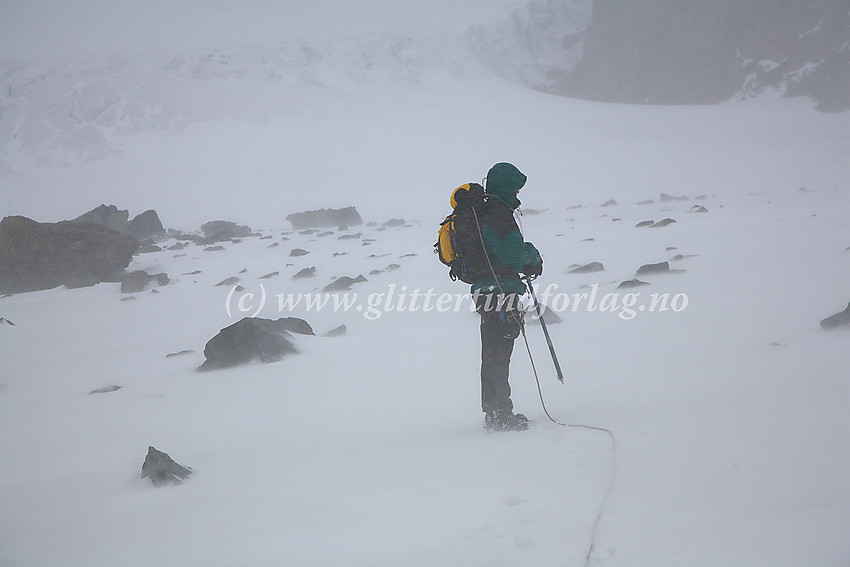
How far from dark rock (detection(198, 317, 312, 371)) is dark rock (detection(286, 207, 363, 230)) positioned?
65.4ft

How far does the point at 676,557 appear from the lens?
2162 millimetres

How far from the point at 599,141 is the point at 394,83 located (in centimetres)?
2301

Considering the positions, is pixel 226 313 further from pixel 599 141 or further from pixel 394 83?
pixel 394 83

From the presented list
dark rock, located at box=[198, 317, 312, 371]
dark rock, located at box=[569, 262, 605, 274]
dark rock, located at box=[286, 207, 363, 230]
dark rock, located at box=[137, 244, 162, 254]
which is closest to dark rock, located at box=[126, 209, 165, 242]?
dark rock, located at box=[137, 244, 162, 254]

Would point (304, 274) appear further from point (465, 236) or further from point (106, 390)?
point (465, 236)

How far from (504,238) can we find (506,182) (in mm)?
408

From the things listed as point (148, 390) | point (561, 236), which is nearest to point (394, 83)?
point (561, 236)

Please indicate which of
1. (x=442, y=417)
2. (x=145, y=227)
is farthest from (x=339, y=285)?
(x=145, y=227)

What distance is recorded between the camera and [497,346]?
12.7 ft

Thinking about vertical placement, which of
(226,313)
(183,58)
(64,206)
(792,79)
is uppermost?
(183,58)

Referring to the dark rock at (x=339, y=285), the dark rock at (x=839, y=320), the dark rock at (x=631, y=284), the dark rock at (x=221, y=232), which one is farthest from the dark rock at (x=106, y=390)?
the dark rock at (x=221, y=232)

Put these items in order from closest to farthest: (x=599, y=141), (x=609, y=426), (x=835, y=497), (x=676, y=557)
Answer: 1. (x=676, y=557)
2. (x=835, y=497)
3. (x=609, y=426)
4. (x=599, y=141)

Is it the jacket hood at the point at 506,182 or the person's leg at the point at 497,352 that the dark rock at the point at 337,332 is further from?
the jacket hood at the point at 506,182

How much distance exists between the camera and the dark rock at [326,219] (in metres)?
26.4
